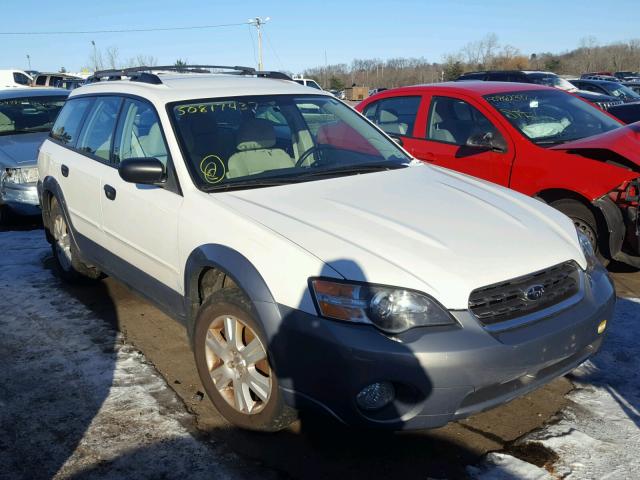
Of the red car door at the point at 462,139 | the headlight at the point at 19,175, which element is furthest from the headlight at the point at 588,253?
the headlight at the point at 19,175

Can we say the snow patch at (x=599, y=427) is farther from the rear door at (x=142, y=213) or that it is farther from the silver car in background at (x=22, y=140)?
the silver car in background at (x=22, y=140)

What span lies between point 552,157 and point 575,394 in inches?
97.4

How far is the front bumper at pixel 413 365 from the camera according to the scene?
2.54 meters

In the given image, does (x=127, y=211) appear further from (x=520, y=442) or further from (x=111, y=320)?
(x=520, y=442)

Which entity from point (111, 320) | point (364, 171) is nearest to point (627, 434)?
point (364, 171)

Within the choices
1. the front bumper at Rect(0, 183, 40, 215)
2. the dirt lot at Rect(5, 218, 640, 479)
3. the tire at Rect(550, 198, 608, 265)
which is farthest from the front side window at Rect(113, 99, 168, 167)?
the front bumper at Rect(0, 183, 40, 215)

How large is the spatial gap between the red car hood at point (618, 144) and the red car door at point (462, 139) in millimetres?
517

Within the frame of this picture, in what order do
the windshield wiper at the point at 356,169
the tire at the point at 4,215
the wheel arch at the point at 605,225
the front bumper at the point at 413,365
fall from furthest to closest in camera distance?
the tire at the point at 4,215 → the wheel arch at the point at 605,225 → the windshield wiper at the point at 356,169 → the front bumper at the point at 413,365

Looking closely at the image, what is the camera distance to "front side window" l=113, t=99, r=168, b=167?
387 cm

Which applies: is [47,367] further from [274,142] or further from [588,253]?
[588,253]

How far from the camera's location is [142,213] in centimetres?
384

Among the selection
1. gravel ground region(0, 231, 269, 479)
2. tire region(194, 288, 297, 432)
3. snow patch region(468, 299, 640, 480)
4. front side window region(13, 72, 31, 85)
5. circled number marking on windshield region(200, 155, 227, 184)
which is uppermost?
front side window region(13, 72, 31, 85)

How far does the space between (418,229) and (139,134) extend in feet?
7.00

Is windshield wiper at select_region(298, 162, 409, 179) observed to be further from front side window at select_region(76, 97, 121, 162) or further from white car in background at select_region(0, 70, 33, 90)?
white car in background at select_region(0, 70, 33, 90)
